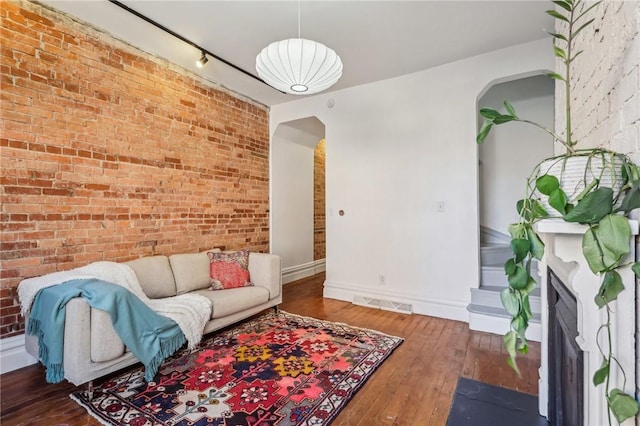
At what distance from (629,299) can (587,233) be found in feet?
0.76

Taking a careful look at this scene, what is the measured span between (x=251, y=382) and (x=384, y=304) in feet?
6.94

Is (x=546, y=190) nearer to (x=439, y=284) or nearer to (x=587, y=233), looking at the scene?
(x=587, y=233)

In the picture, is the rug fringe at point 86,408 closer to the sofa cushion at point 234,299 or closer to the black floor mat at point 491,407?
the sofa cushion at point 234,299

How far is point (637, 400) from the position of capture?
75cm

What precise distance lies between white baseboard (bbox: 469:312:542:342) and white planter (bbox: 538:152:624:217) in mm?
2471

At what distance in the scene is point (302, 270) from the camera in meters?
5.34

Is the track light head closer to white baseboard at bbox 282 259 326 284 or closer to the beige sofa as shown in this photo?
the beige sofa

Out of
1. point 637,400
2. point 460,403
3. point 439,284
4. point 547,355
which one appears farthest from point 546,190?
point 439,284

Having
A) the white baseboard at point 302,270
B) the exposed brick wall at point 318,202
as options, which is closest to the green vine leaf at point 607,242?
the white baseboard at point 302,270

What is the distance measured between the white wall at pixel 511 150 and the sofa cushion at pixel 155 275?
4.23 meters

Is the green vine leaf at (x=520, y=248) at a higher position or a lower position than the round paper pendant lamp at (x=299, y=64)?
lower

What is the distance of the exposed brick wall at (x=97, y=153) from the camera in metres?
2.29

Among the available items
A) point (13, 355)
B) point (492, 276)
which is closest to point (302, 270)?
point (492, 276)

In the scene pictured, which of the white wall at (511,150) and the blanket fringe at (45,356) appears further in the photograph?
the white wall at (511,150)
